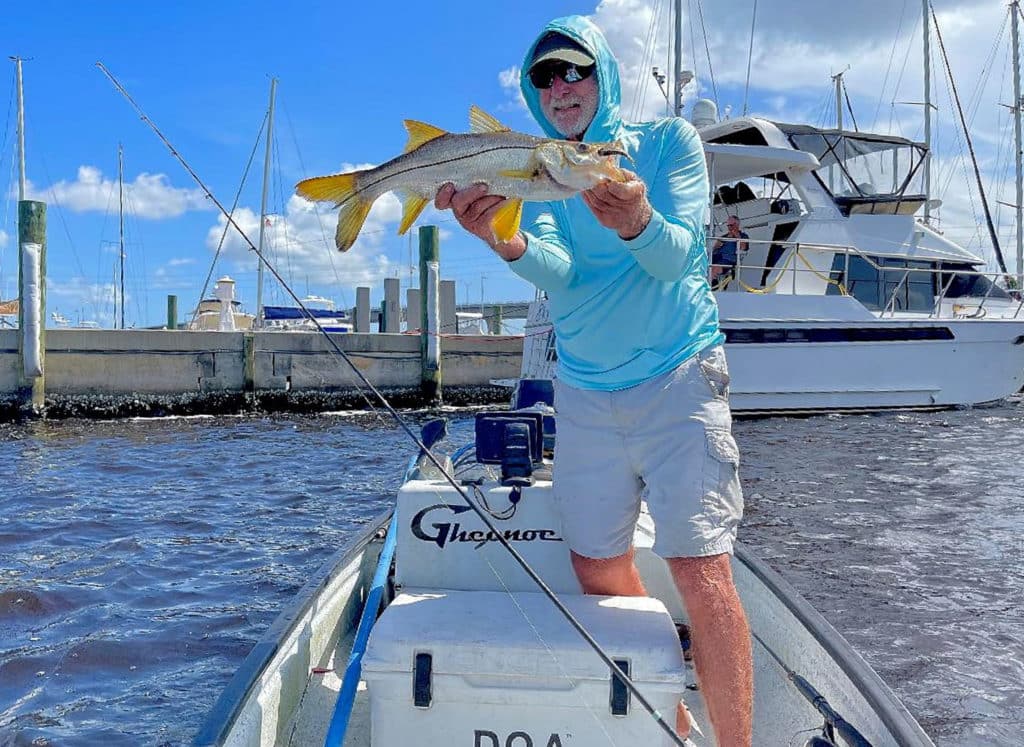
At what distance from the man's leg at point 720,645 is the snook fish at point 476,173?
3.60 ft

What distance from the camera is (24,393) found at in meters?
15.7

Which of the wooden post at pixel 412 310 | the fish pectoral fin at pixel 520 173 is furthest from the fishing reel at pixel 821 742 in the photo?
the wooden post at pixel 412 310

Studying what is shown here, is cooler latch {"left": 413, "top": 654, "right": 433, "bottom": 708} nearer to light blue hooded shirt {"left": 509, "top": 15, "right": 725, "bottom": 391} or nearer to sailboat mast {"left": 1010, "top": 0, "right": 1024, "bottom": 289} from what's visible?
light blue hooded shirt {"left": 509, "top": 15, "right": 725, "bottom": 391}

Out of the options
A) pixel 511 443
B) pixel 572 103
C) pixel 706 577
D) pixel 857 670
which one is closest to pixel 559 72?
pixel 572 103

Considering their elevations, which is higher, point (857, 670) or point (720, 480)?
point (720, 480)

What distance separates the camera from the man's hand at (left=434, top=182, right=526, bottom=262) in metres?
2.23

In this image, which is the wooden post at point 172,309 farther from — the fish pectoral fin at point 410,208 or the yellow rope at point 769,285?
the fish pectoral fin at point 410,208

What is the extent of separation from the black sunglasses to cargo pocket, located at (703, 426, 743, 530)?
1.14m

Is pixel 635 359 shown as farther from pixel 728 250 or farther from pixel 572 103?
pixel 728 250

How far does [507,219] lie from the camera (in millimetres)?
2236

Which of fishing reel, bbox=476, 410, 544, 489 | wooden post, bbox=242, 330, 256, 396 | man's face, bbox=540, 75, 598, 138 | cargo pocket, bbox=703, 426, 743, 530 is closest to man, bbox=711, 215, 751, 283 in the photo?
wooden post, bbox=242, 330, 256, 396

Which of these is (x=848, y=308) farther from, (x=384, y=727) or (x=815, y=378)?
(x=384, y=727)

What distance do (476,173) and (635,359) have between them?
0.71m

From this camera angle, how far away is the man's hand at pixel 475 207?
7.32 feet
